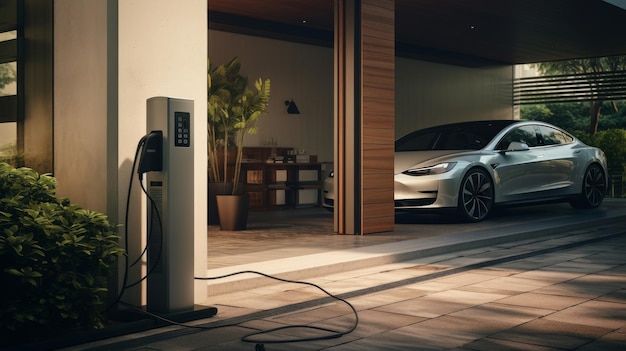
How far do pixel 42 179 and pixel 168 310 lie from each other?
38.7 inches

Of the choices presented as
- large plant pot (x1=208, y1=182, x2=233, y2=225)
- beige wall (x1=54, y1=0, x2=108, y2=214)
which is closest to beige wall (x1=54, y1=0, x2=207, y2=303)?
beige wall (x1=54, y1=0, x2=108, y2=214)

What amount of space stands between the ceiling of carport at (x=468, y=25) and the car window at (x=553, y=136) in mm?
2110

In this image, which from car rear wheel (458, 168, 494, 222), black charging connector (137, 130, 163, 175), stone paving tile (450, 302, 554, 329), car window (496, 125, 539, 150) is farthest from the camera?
car window (496, 125, 539, 150)

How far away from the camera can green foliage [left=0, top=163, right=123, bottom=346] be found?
12.6 ft

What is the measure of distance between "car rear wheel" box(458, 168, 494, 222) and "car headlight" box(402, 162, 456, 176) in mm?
251

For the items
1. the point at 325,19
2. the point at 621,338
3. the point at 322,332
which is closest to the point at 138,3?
the point at 322,332

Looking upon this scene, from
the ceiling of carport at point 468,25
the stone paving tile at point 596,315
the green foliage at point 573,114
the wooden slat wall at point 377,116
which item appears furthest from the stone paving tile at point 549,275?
the green foliage at point 573,114

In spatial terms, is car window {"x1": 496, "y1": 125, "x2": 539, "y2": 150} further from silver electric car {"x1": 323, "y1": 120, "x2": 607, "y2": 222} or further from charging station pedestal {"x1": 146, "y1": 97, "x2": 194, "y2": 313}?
charging station pedestal {"x1": 146, "y1": 97, "x2": 194, "y2": 313}

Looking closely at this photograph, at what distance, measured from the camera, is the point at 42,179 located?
172 inches

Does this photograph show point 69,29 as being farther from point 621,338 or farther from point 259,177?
point 259,177

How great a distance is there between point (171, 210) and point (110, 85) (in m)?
0.83

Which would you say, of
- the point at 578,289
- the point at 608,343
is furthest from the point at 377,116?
the point at 608,343

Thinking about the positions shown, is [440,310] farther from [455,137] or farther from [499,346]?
[455,137]

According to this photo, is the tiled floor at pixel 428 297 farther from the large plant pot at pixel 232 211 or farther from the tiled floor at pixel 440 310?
the large plant pot at pixel 232 211
